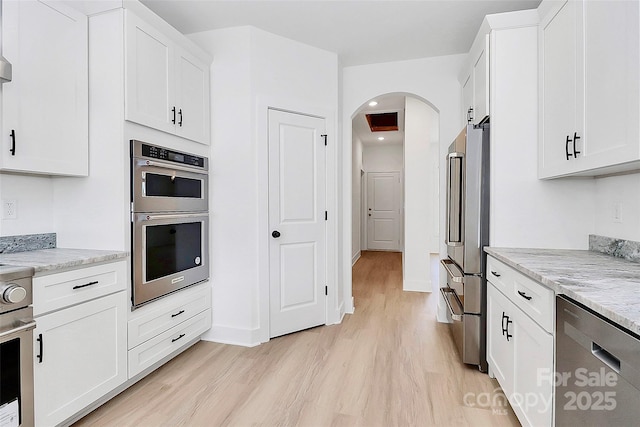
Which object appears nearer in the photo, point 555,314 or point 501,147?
point 555,314

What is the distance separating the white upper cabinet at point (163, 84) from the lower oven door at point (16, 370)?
1.20 m

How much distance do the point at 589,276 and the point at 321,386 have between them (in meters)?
1.58

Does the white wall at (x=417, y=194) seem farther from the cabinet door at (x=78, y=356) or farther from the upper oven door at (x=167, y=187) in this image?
the cabinet door at (x=78, y=356)

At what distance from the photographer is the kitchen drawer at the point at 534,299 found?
4.18 ft

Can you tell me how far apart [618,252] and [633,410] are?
4.28 ft

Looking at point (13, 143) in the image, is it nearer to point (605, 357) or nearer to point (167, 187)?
point (167, 187)

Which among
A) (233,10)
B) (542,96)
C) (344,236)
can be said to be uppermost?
(233,10)

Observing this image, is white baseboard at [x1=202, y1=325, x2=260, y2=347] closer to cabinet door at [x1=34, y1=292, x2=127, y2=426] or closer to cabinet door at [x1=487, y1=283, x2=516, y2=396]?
cabinet door at [x1=34, y1=292, x2=127, y2=426]

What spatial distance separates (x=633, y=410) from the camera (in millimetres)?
811

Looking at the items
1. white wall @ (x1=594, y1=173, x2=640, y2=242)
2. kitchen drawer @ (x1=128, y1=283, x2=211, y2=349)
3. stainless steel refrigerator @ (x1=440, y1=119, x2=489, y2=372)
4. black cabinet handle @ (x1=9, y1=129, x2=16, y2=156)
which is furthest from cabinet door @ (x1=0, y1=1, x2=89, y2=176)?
white wall @ (x1=594, y1=173, x2=640, y2=242)

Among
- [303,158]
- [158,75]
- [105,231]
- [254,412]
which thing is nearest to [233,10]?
[158,75]

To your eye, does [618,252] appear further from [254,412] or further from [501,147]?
[254,412]

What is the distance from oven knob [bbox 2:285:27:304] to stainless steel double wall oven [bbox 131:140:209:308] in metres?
0.64

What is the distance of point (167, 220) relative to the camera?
7.36ft
